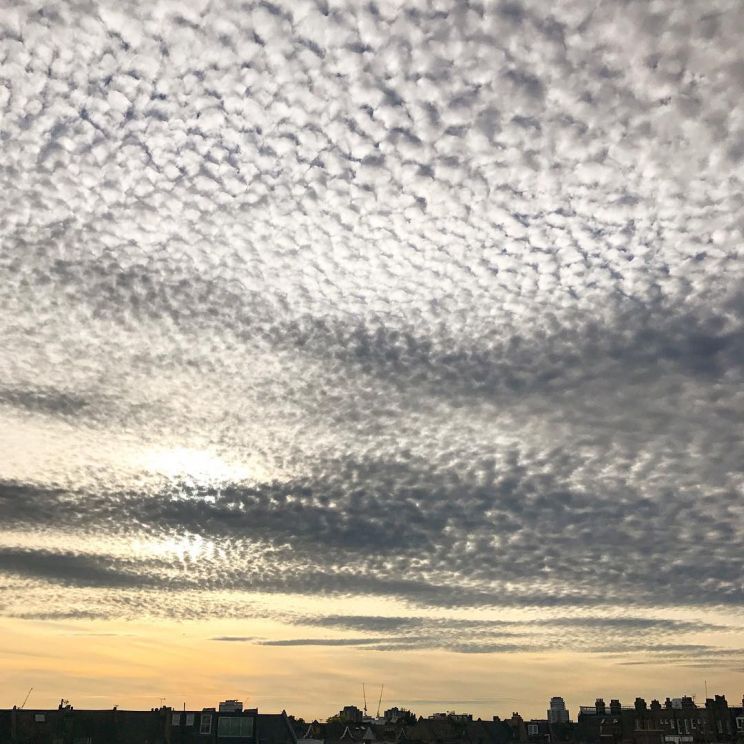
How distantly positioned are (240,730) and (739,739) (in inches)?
3013

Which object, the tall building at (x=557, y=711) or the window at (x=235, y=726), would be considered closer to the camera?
the window at (x=235, y=726)

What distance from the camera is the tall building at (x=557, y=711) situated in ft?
480

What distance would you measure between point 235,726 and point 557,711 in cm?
5899

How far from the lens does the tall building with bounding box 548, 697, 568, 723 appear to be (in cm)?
14625

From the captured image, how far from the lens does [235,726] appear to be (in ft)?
399

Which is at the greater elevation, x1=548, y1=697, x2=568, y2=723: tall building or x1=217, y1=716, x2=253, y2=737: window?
x1=548, y1=697, x2=568, y2=723: tall building

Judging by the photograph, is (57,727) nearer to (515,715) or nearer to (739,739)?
(515,715)

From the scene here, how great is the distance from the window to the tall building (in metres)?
53.4

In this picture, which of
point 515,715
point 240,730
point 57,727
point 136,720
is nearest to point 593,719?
point 515,715

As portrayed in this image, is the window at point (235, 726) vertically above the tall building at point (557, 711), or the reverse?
the tall building at point (557, 711)

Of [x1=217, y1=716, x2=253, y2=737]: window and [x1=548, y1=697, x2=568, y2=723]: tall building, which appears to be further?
[x1=548, y1=697, x2=568, y2=723]: tall building

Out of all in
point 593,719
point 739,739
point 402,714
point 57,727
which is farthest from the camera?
point 402,714

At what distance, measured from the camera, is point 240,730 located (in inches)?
4776

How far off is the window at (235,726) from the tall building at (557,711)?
5342 cm
